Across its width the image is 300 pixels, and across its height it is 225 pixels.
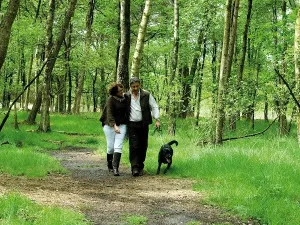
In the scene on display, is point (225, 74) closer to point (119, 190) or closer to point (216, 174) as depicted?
point (216, 174)

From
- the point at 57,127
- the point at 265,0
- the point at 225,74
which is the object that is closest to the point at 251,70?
the point at 265,0

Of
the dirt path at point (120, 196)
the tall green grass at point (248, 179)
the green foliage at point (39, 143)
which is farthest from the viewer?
the green foliage at point (39, 143)

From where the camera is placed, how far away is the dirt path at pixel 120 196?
5.50 meters

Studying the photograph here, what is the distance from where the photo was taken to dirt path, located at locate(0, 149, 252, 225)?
5.50m

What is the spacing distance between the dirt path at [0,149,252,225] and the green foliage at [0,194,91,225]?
362mm

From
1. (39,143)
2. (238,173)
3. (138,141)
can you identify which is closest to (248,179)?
(238,173)

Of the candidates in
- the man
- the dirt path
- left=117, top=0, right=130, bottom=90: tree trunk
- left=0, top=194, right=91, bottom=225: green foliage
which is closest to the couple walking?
the man

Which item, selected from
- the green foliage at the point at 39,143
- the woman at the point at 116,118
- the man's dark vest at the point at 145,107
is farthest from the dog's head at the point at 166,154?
the green foliage at the point at 39,143

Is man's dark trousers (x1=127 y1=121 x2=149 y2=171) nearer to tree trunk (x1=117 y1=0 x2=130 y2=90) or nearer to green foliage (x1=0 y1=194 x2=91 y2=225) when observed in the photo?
green foliage (x1=0 y1=194 x2=91 y2=225)

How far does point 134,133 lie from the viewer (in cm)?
923

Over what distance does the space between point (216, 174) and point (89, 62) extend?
609 inches

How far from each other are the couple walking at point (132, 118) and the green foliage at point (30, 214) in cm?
400

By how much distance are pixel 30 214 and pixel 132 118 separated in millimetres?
4670

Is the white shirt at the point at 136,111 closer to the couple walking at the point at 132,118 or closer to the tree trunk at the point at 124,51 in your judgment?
the couple walking at the point at 132,118
